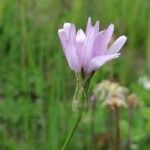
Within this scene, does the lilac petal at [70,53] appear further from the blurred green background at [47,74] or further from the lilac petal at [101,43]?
the blurred green background at [47,74]

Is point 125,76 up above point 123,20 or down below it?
below

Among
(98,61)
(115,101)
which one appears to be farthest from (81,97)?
(115,101)

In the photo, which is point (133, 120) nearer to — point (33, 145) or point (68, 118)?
point (68, 118)

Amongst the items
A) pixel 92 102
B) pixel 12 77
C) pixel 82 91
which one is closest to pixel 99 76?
pixel 12 77

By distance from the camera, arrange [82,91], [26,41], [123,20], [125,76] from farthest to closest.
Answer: [123,20], [125,76], [26,41], [82,91]

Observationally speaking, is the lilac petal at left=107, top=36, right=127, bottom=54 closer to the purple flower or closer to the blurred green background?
the purple flower

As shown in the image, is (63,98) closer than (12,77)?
Yes
